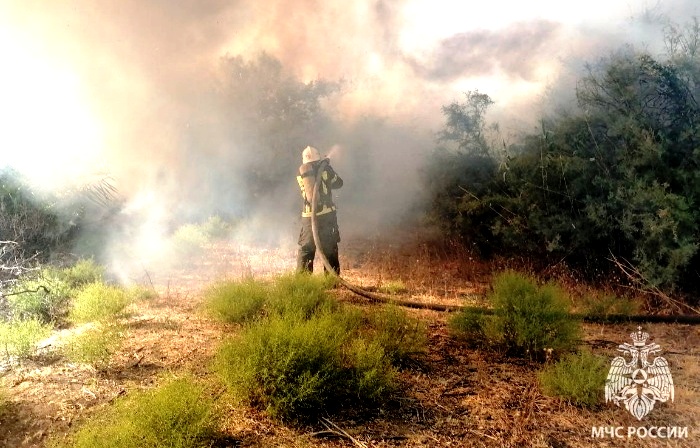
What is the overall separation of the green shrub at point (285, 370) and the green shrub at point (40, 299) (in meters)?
3.44

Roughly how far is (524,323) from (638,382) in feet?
3.44

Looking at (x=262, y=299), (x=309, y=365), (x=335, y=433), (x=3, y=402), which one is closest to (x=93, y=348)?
(x=3, y=402)

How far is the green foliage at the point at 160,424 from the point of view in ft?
7.81

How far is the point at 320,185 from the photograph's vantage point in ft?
23.1

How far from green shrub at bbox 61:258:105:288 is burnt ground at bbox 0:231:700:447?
1.92 meters

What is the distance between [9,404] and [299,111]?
42.0ft

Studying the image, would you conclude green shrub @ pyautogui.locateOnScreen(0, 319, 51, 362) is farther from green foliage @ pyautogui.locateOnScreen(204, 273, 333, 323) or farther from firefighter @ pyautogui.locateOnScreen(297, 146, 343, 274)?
firefighter @ pyautogui.locateOnScreen(297, 146, 343, 274)

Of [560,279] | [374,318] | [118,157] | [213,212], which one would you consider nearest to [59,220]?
[118,157]

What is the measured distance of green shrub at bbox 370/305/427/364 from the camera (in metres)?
3.97

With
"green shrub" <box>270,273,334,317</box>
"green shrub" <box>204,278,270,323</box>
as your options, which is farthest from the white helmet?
"green shrub" <box>204,278,270,323</box>

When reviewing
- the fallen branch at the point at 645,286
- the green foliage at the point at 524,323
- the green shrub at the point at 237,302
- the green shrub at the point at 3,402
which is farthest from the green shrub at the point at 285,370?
the fallen branch at the point at 645,286

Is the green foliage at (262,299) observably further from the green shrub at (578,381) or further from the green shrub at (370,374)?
the green shrub at (578,381)

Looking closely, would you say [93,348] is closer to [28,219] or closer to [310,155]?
[310,155]

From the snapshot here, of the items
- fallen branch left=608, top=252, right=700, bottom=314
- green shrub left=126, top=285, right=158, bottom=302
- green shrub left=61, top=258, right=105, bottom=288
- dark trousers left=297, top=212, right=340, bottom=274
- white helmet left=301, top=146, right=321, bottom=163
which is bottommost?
fallen branch left=608, top=252, right=700, bottom=314
